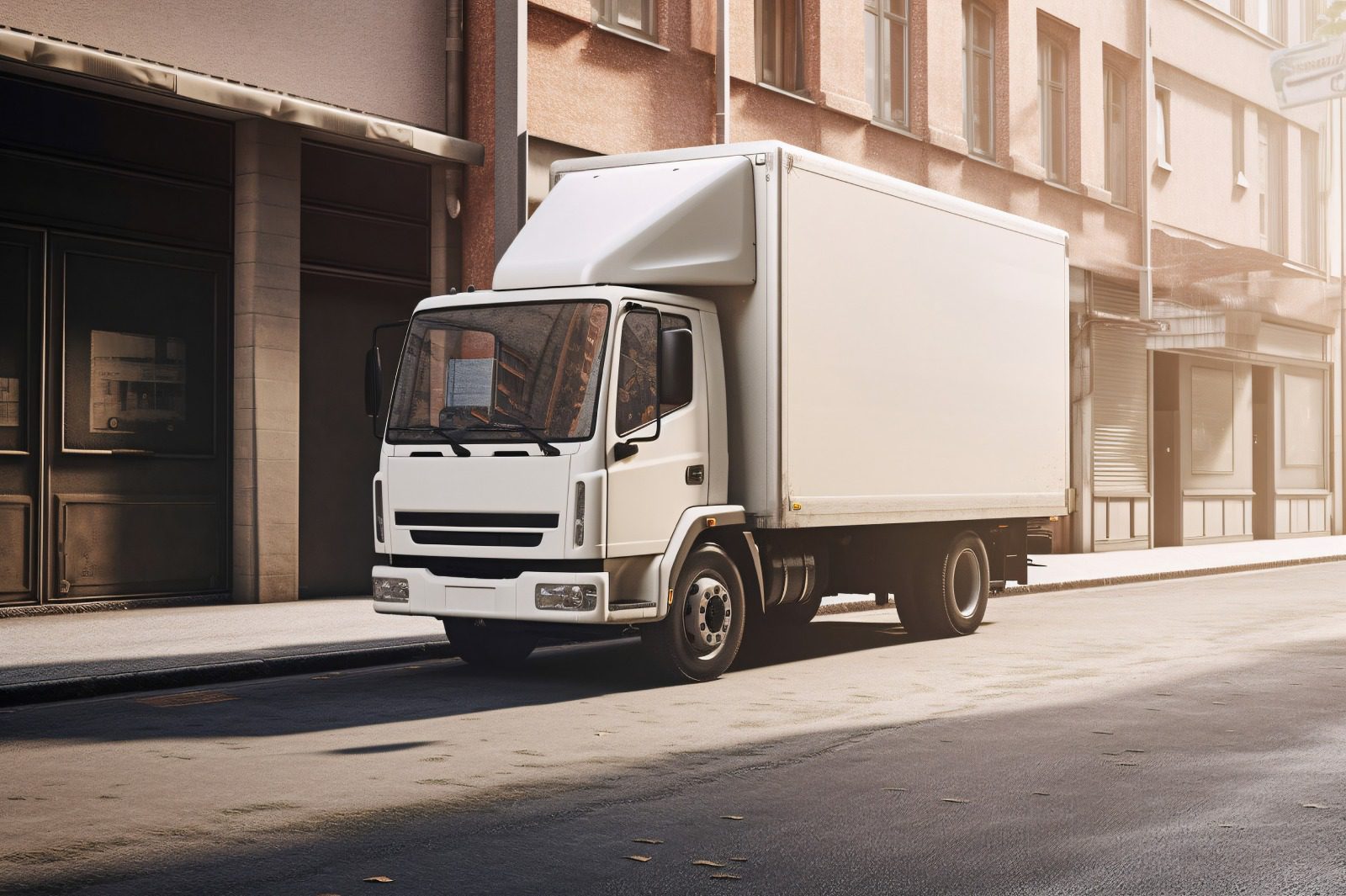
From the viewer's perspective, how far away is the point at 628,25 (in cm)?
1859

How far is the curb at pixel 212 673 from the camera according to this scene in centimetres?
944

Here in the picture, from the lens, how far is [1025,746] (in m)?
7.96

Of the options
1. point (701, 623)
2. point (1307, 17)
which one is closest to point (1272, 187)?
point (1307, 17)

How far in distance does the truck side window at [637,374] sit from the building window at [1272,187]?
2744cm

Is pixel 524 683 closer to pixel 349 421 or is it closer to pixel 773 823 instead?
pixel 773 823

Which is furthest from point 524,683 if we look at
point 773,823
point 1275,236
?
point 1275,236

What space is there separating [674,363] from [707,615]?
173 cm

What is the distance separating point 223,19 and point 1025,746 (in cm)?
1018

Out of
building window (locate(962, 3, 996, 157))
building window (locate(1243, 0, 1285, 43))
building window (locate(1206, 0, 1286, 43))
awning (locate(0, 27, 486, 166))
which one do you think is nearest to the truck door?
awning (locate(0, 27, 486, 166))

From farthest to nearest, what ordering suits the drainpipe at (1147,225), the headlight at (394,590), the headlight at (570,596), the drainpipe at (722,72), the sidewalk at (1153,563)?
1. the drainpipe at (1147,225)
2. the sidewalk at (1153,563)
3. the drainpipe at (722,72)
4. the headlight at (394,590)
5. the headlight at (570,596)

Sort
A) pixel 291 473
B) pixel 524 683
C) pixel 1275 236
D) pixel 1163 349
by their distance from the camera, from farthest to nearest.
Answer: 1. pixel 1275 236
2. pixel 1163 349
3. pixel 291 473
4. pixel 524 683

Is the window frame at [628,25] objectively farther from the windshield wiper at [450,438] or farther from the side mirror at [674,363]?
the side mirror at [674,363]

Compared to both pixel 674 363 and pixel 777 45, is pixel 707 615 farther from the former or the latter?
pixel 777 45

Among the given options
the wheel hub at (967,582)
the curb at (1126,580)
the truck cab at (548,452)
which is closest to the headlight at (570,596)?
the truck cab at (548,452)
